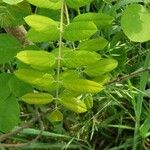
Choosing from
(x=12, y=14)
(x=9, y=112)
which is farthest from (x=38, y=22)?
(x=9, y=112)

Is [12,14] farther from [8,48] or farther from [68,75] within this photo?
[68,75]

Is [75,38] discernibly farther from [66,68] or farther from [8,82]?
[8,82]

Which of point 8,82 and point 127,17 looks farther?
point 8,82

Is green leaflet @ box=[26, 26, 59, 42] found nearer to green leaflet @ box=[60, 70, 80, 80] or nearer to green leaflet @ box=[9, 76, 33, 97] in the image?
green leaflet @ box=[60, 70, 80, 80]

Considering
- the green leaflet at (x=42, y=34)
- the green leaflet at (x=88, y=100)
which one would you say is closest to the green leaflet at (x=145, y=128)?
the green leaflet at (x=88, y=100)

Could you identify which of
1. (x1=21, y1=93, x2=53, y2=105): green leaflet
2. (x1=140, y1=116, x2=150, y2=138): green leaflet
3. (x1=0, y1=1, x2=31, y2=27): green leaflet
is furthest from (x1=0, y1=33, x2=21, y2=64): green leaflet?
(x1=140, y1=116, x2=150, y2=138): green leaflet

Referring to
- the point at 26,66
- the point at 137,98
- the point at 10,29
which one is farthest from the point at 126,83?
the point at 26,66
